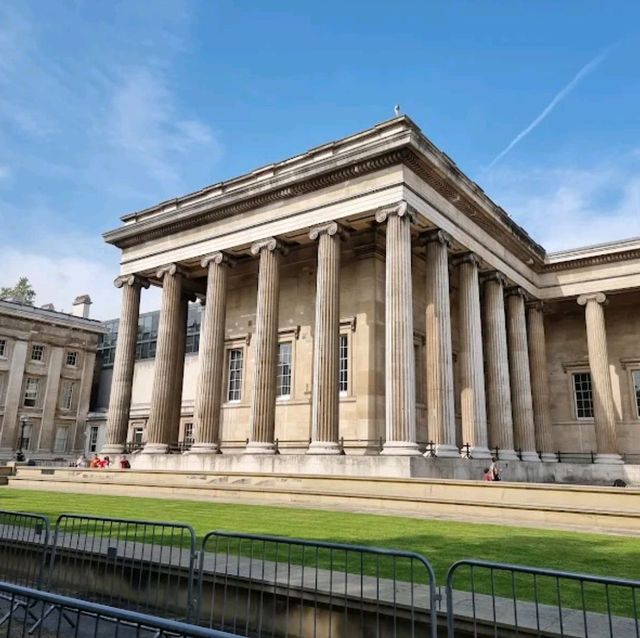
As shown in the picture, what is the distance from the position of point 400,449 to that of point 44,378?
4292 cm

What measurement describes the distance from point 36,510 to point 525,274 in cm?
2650

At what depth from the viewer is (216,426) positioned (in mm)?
25453

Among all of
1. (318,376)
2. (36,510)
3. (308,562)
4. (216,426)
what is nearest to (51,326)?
(216,426)

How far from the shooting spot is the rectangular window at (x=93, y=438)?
178ft

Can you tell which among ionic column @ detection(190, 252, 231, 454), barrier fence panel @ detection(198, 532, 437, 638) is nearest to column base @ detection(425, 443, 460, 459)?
ionic column @ detection(190, 252, 231, 454)

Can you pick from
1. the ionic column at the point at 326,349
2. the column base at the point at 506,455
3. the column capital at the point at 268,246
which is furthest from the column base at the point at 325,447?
the column base at the point at 506,455

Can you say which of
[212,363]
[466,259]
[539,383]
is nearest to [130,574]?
[212,363]

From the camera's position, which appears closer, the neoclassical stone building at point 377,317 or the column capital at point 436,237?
the neoclassical stone building at point 377,317

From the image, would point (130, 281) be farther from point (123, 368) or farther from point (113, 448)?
point (113, 448)

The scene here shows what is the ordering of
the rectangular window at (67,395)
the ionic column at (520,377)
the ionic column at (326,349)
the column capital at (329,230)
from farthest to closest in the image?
1. the rectangular window at (67,395)
2. the ionic column at (520,377)
3. the column capital at (329,230)
4. the ionic column at (326,349)

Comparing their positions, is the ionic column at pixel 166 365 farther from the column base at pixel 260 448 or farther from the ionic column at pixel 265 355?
the column base at pixel 260 448

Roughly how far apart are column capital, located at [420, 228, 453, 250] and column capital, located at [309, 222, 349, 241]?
130 inches

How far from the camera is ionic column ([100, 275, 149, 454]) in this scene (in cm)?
2892

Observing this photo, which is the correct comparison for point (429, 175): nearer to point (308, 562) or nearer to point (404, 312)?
point (404, 312)
